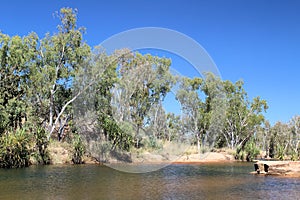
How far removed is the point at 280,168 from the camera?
1070 inches

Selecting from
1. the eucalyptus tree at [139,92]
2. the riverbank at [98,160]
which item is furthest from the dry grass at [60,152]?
the eucalyptus tree at [139,92]

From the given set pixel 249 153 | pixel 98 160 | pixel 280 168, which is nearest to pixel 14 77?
pixel 98 160

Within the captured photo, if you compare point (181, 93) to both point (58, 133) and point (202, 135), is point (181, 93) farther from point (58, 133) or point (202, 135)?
point (202, 135)

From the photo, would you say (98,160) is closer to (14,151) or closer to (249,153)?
(14,151)

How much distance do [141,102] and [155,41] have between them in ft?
72.6

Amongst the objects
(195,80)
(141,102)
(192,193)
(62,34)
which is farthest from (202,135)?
(192,193)

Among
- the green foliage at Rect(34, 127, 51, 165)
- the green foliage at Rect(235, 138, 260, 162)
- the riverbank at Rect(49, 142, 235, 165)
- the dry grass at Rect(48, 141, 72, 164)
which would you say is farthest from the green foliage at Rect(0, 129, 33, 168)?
the green foliage at Rect(235, 138, 260, 162)

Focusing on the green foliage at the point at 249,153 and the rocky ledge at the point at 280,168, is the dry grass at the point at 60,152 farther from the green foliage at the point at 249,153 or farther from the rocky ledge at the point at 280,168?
the green foliage at the point at 249,153

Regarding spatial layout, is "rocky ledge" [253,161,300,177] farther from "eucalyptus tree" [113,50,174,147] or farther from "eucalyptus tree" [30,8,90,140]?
"eucalyptus tree" [30,8,90,140]

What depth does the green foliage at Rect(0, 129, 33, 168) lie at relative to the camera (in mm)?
30922

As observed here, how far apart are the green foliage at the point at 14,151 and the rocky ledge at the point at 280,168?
2180 cm

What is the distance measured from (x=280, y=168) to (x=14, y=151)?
23601mm

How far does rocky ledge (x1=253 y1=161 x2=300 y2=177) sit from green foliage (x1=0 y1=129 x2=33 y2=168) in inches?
858

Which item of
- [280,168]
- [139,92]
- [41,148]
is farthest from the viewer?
[139,92]
